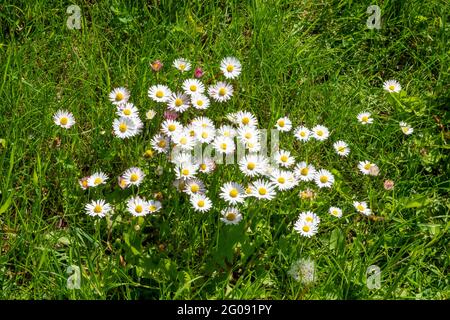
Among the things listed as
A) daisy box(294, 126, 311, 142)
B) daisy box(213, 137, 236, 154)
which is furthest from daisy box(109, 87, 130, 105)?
daisy box(294, 126, 311, 142)

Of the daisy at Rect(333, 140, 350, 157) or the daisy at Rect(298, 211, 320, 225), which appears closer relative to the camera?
the daisy at Rect(298, 211, 320, 225)

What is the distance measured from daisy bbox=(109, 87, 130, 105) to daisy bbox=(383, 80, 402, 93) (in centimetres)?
117

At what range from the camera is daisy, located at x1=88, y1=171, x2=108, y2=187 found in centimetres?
235

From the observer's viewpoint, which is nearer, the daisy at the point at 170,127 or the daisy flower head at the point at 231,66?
the daisy at the point at 170,127

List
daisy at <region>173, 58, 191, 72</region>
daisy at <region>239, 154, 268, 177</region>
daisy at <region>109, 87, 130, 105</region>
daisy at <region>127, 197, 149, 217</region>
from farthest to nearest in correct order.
Answer: 1. daisy at <region>173, 58, 191, 72</region>
2. daisy at <region>109, 87, 130, 105</region>
3. daisy at <region>239, 154, 268, 177</region>
4. daisy at <region>127, 197, 149, 217</region>

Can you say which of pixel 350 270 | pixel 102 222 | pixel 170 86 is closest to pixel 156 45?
pixel 170 86

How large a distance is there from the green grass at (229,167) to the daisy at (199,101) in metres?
0.13

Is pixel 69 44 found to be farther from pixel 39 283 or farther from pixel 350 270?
pixel 350 270

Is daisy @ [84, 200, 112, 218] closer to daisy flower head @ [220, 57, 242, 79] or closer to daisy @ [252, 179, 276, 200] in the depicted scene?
daisy @ [252, 179, 276, 200]

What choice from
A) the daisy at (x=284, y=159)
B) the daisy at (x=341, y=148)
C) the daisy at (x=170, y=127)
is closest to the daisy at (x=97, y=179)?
the daisy at (x=170, y=127)

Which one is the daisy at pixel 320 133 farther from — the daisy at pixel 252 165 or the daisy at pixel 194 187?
the daisy at pixel 194 187

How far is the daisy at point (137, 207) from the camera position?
223 cm

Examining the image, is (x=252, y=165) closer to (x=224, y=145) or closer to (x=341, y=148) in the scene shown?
(x=224, y=145)

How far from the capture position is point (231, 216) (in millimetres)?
2236
